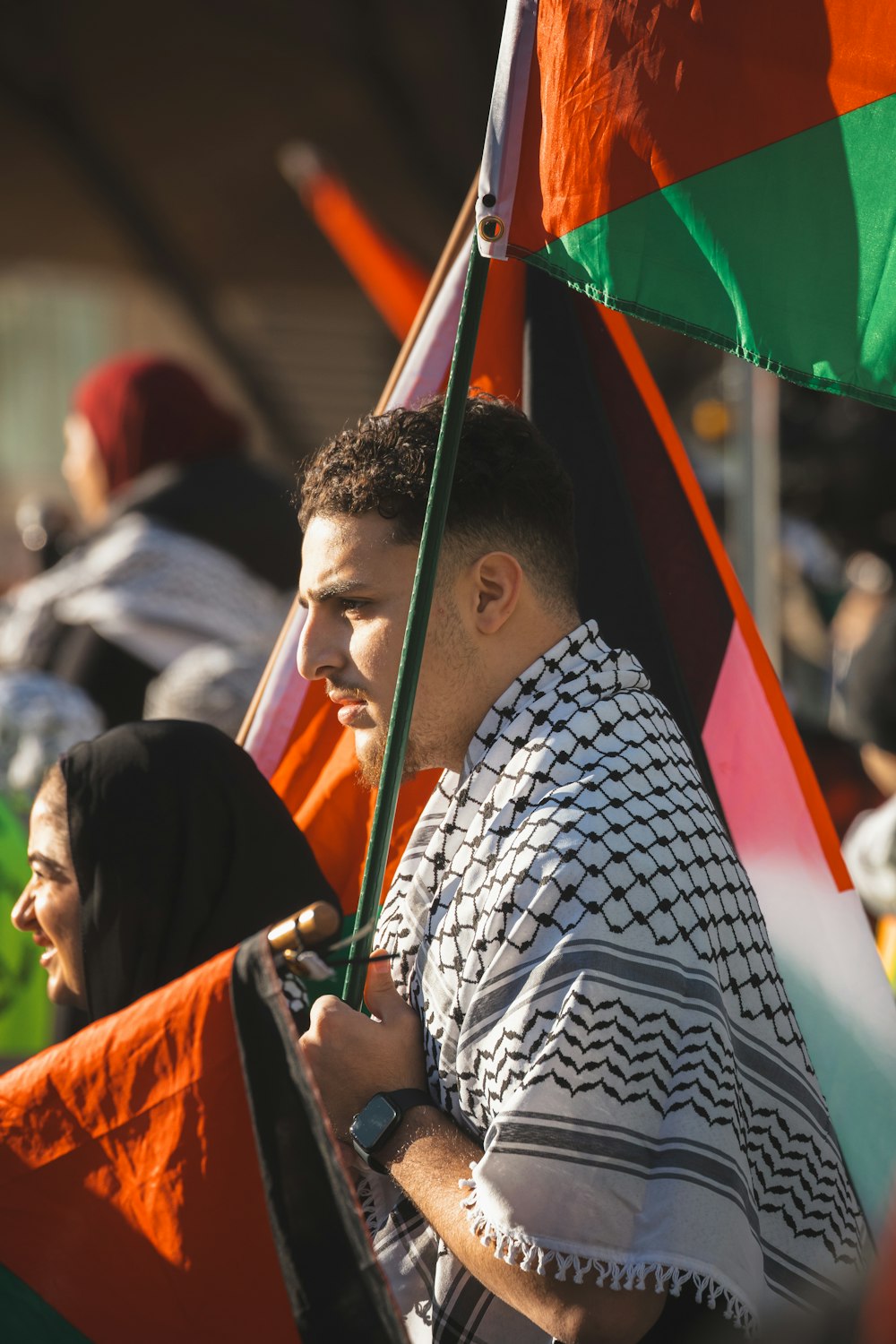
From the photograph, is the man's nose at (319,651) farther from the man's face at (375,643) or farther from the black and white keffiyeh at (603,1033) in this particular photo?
the black and white keffiyeh at (603,1033)

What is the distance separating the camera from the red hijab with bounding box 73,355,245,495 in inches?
196

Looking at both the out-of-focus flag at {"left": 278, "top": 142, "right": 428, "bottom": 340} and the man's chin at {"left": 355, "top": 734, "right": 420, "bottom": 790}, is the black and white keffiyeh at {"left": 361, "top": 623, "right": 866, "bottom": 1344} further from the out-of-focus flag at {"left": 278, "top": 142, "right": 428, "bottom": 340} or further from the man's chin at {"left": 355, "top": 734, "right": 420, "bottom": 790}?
the out-of-focus flag at {"left": 278, "top": 142, "right": 428, "bottom": 340}

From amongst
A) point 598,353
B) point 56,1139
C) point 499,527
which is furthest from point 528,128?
point 56,1139

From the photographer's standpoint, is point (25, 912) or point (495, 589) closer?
point (495, 589)

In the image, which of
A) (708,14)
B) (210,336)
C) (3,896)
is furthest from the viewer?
(210,336)

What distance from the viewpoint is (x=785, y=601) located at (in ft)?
27.4

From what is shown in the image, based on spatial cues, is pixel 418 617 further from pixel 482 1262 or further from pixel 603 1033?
pixel 482 1262

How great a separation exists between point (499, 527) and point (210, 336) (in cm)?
947

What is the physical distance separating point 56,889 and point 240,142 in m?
8.26

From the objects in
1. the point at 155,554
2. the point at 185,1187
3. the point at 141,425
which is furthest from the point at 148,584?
the point at 185,1187

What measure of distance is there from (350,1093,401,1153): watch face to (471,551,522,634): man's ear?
55 centimetres

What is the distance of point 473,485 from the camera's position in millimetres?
1931

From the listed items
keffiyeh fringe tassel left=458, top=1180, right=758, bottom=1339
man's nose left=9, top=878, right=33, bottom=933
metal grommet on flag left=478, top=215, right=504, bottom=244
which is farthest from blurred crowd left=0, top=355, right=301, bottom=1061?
keffiyeh fringe tassel left=458, top=1180, right=758, bottom=1339

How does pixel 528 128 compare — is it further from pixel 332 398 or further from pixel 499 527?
pixel 332 398
